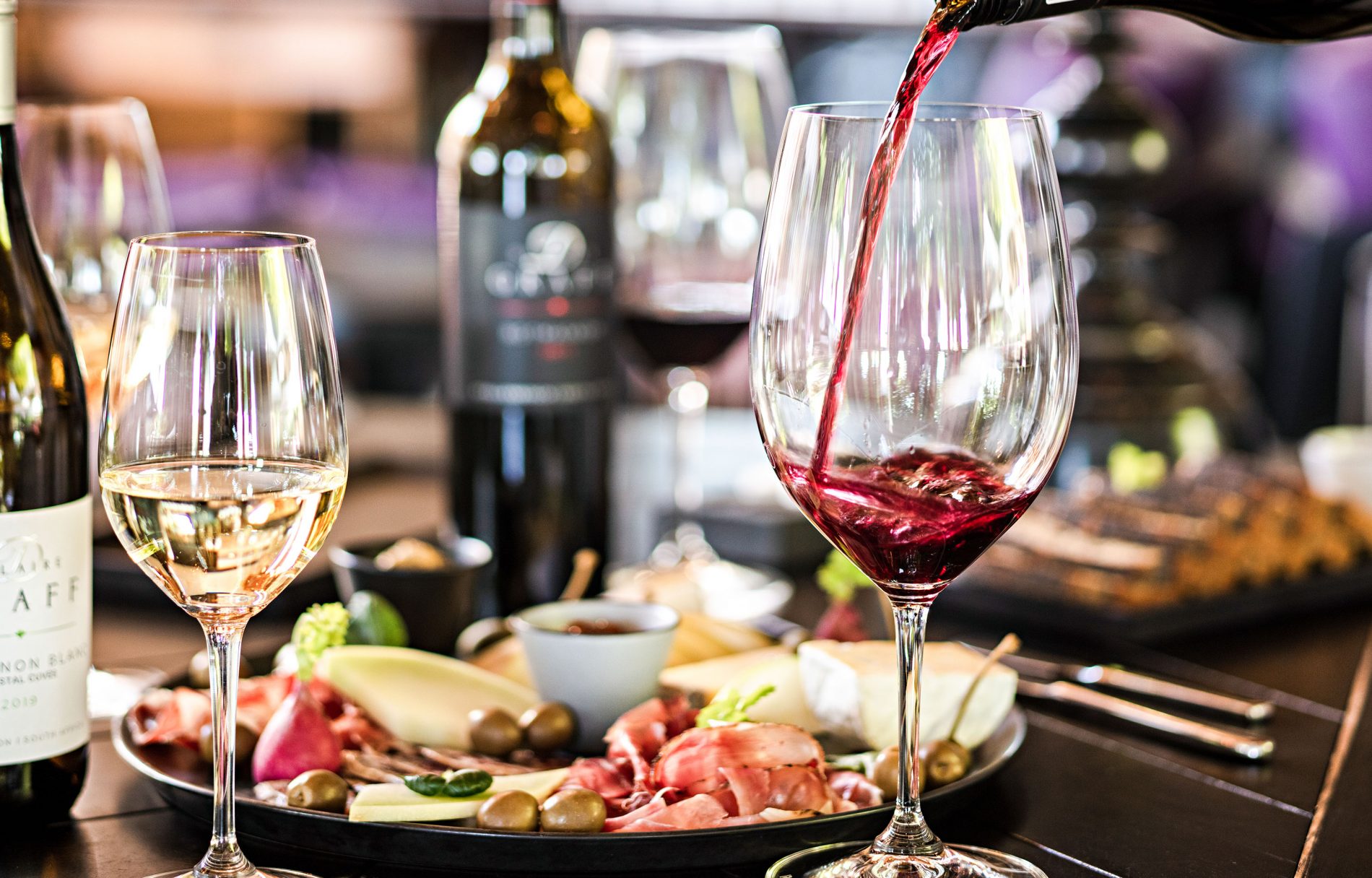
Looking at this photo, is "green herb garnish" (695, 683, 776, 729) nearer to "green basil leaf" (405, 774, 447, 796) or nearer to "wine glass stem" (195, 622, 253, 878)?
"green basil leaf" (405, 774, 447, 796)

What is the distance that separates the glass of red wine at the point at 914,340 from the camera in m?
0.75

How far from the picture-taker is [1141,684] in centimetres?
117

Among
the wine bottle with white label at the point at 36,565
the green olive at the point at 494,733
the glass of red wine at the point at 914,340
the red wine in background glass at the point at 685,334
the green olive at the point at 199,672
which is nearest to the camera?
the glass of red wine at the point at 914,340

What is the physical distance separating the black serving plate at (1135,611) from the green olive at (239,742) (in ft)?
2.31

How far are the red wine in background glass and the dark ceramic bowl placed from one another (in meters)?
0.45

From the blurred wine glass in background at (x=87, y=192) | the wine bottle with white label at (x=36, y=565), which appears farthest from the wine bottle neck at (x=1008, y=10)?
the blurred wine glass in background at (x=87, y=192)

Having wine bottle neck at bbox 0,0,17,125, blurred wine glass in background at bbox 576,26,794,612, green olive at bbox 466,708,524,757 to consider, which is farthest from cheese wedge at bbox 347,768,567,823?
blurred wine glass in background at bbox 576,26,794,612

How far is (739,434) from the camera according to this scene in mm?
2357

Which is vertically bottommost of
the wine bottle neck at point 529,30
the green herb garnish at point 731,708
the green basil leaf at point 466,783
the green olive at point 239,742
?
the green olive at point 239,742

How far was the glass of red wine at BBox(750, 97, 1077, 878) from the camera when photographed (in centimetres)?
75

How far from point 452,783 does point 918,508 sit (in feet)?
0.96

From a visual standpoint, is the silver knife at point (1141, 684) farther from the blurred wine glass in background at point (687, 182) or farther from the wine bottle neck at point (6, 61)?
the wine bottle neck at point (6, 61)

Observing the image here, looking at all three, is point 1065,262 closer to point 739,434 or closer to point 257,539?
point 257,539

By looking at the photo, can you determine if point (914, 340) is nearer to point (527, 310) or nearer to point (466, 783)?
point (466, 783)
